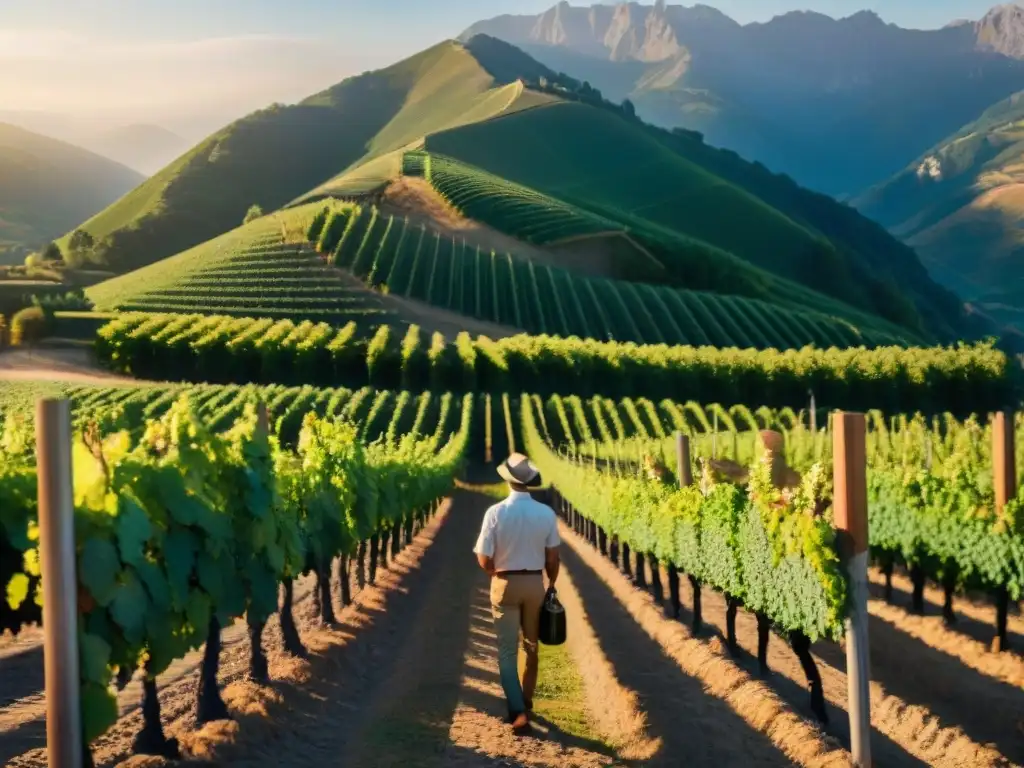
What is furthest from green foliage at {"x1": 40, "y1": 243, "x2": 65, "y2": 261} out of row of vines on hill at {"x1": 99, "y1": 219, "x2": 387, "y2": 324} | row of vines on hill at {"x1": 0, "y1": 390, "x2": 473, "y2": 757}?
row of vines on hill at {"x1": 0, "y1": 390, "x2": 473, "y2": 757}

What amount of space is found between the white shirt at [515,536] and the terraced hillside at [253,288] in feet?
249

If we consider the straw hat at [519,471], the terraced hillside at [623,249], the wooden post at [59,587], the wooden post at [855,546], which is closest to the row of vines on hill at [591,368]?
the terraced hillside at [623,249]

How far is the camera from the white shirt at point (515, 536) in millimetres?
9523

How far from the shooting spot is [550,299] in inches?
3728

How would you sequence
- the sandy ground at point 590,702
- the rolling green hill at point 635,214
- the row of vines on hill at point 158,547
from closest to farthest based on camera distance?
1. the row of vines on hill at point 158,547
2. the sandy ground at point 590,702
3. the rolling green hill at point 635,214

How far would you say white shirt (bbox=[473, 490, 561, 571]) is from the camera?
9.52 metres

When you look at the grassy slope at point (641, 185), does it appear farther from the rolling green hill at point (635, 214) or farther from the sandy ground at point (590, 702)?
the sandy ground at point (590, 702)

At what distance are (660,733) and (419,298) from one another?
8386cm

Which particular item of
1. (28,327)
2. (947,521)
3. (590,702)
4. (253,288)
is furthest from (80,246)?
(590,702)

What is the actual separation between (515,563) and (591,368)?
56.0 m

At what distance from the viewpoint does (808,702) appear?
1052cm

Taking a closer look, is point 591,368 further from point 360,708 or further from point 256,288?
point 360,708

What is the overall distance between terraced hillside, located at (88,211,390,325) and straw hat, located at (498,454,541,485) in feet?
248

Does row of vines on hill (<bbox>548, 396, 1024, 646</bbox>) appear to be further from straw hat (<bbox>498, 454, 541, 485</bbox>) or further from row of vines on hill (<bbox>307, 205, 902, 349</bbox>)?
row of vines on hill (<bbox>307, 205, 902, 349</bbox>)
